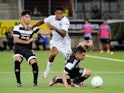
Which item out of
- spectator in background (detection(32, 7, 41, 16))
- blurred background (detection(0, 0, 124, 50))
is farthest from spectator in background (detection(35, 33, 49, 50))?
spectator in background (detection(32, 7, 41, 16))

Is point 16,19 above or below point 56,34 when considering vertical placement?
below

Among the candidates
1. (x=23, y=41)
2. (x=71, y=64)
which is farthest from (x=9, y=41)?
(x=71, y=64)

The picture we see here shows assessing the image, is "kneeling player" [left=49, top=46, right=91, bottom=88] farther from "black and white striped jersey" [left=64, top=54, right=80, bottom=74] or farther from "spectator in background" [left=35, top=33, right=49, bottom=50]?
"spectator in background" [left=35, top=33, right=49, bottom=50]

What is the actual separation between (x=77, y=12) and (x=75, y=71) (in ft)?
78.0

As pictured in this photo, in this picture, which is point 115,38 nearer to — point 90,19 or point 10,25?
point 90,19

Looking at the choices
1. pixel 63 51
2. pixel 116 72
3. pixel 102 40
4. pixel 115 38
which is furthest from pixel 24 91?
pixel 115 38

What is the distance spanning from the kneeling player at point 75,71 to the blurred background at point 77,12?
20630 mm

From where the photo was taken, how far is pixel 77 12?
36688 mm

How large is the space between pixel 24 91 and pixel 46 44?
21475 mm

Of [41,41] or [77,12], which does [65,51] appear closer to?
[41,41]

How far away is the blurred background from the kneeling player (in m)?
20.6

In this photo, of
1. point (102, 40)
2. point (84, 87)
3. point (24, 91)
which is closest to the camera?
point (24, 91)

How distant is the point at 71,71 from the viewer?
13.0 m

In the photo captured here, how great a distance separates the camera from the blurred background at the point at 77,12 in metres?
34.0
